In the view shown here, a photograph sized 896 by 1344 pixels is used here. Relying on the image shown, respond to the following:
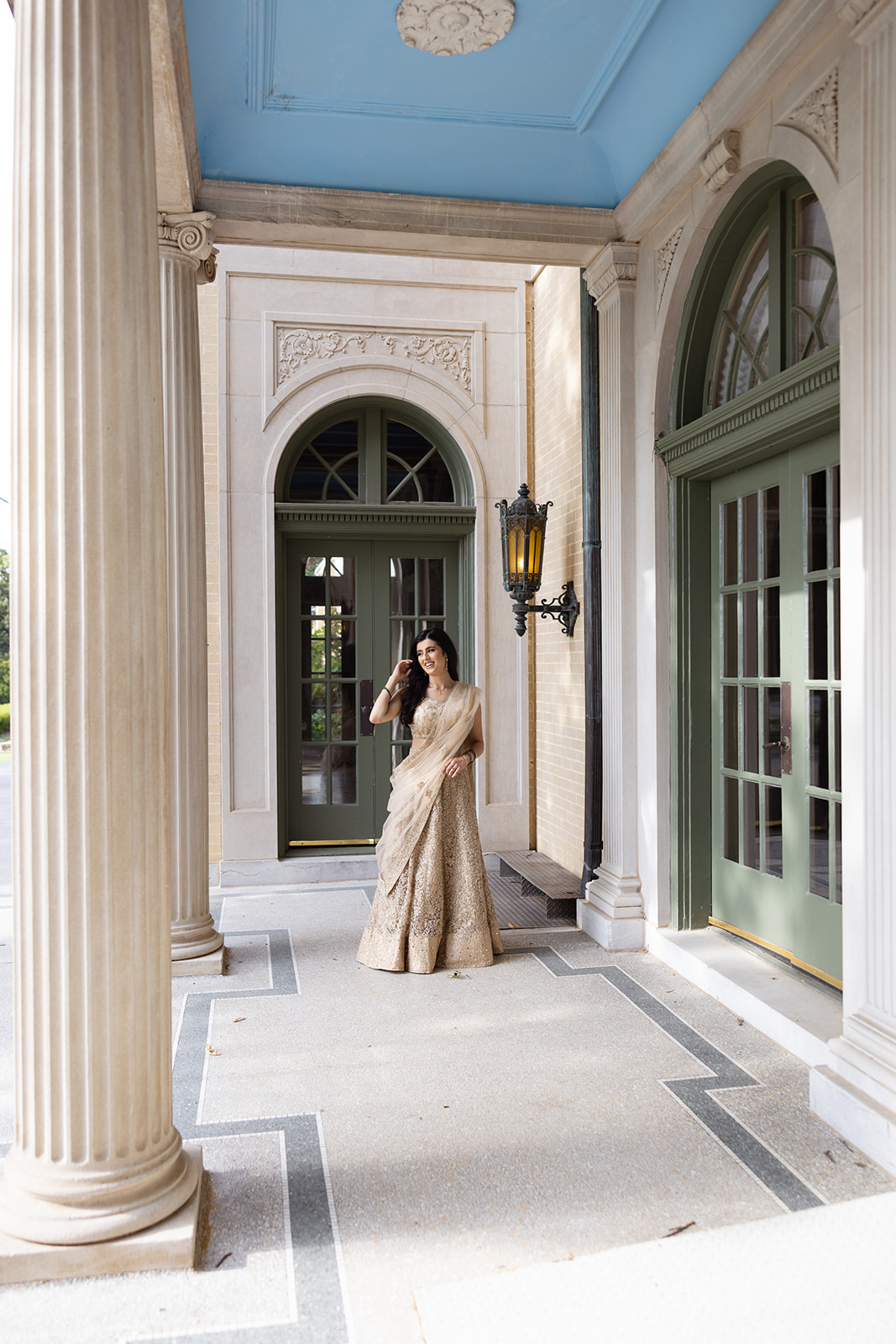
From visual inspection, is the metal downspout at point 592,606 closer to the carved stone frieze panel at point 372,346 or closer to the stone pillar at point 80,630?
the carved stone frieze panel at point 372,346

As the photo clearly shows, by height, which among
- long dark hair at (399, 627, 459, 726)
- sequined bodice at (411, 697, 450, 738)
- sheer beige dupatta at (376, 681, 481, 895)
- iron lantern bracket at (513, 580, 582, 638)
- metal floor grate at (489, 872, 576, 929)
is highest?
iron lantern bracket at (513, 580, 582, 638)

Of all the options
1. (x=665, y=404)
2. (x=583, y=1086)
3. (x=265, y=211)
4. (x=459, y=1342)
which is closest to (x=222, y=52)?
(x=265, y=211)

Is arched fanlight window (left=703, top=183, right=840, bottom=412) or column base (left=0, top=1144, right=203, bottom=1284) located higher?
arched fanlight window (left=703, top=183, right=840, bottom=412)

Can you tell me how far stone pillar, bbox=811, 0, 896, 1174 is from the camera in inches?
115

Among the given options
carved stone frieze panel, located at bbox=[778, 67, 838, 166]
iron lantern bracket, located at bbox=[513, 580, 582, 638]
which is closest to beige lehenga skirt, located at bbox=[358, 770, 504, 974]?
iron lantern bracket, located at bbox=[513, 580, 582, 638]

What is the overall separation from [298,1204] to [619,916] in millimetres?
2783

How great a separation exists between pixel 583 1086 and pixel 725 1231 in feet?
3.36

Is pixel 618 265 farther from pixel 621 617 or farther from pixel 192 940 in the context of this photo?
pixel 192 940

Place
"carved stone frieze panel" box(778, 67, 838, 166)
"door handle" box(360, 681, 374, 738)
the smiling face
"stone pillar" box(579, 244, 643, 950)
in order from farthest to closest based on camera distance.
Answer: "door handle" box(360, 681, 374, 738) < "stone pillar" box(579, 244, 643, 950) < the smiling face < "carved stone frieze panel" box(778, 67, 838, 166)

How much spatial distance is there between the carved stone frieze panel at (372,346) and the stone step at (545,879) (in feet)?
11.7

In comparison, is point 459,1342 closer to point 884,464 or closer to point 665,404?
point 884,464

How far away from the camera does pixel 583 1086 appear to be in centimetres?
339

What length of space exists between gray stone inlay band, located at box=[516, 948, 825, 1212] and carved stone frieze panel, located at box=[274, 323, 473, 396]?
464 centimetres

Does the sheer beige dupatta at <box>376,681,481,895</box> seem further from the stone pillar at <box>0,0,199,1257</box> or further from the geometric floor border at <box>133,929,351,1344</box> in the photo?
the stone pillar at <box>0,0,199,1257</box>
